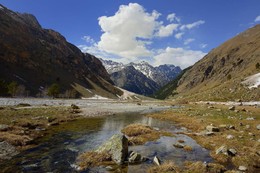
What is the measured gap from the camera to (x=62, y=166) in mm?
20891

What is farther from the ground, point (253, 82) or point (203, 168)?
point (253, 82)

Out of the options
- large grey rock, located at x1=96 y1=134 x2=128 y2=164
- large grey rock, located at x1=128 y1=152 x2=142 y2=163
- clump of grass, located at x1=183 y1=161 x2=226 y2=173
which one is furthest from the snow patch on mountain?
large grey rock, located at x1=96 y1=134 x2=128 y2=164

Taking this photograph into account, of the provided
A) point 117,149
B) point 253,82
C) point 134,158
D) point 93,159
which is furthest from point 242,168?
point 253,82

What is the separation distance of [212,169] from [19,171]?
16474mm

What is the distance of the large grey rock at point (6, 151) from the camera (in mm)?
23078

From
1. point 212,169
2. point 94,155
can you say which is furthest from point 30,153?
point 212,169

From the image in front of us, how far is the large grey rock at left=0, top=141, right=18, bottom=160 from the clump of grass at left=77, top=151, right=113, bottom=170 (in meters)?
7.27

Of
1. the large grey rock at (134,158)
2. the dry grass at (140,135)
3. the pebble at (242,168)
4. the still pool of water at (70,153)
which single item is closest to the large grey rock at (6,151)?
the still pool of water at (70,153)

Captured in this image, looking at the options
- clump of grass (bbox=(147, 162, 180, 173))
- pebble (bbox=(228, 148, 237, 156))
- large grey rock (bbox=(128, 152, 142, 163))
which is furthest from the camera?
pebble (bbox=(228, 148, 237, 156))

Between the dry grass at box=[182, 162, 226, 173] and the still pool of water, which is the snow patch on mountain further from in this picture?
the dry grass at box=[182, 162, 226, 173]

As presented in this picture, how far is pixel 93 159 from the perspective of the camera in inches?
867

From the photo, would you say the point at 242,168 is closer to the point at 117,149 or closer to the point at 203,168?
the point at 203,168

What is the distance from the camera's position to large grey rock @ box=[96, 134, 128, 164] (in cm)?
2212

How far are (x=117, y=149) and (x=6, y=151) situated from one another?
12.2 m
